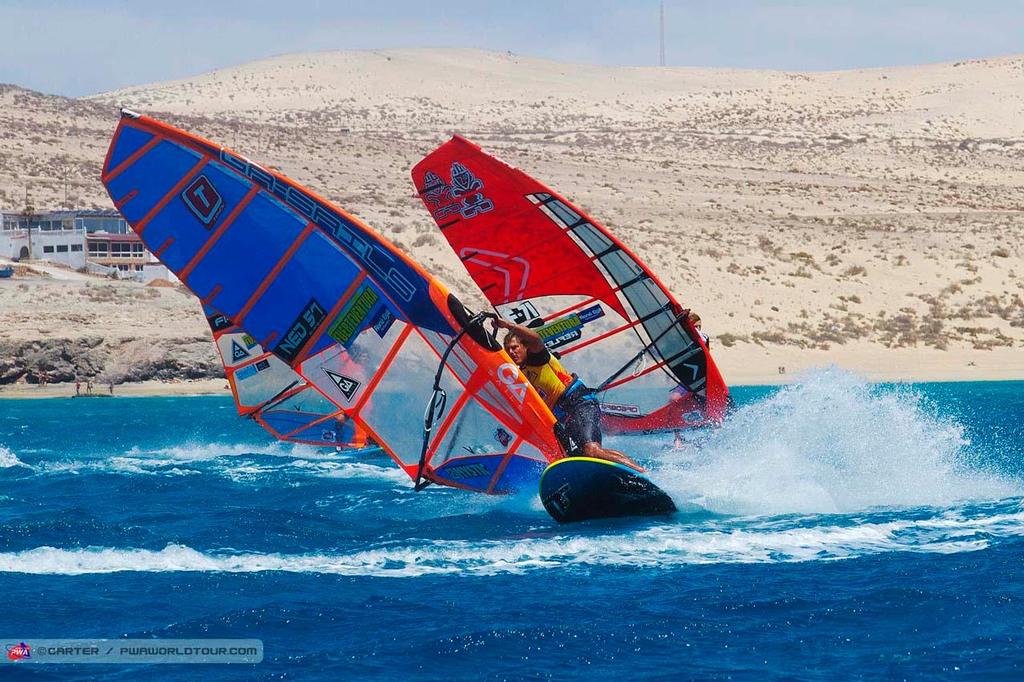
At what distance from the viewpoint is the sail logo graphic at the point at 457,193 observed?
796 inches

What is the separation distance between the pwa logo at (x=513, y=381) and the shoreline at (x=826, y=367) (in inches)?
829

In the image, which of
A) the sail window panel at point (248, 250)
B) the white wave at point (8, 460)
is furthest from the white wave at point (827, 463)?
the white wave at point (8, 460)

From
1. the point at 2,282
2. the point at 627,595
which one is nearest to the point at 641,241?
the point at 2,282

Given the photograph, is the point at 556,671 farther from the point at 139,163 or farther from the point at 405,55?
the point at 405,55

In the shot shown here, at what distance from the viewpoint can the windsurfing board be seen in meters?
13.4

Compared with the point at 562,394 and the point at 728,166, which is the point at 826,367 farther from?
the point at 728,166

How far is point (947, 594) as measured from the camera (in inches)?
426

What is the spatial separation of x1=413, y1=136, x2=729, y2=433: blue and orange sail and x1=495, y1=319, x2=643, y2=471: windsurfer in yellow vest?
4.77 m

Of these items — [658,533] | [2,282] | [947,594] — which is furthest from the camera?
[2,282]

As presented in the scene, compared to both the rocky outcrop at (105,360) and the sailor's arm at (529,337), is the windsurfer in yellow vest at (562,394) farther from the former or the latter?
the rocky outcrop at (105,360)

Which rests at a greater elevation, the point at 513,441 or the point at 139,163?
the point at 139,163

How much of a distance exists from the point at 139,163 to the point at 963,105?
9017cm

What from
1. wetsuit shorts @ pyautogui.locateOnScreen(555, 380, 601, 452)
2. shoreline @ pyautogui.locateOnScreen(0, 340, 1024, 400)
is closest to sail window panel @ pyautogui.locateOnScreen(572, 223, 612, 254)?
wetsuit shorts @ pyautogui.locateOnScreen(555, 380, 601, 452)

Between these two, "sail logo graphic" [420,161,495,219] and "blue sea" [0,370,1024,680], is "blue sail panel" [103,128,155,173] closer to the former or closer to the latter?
"blue sea" [0,370,1024,680]
